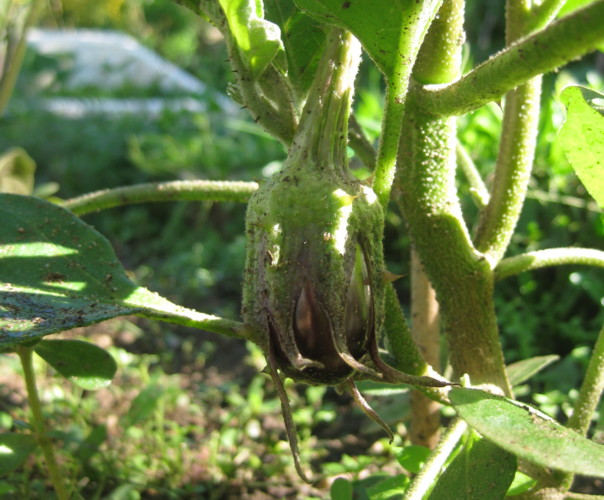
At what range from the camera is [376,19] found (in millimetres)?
510

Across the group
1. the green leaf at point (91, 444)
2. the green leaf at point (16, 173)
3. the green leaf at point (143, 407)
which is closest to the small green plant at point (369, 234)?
the green leaf at point (91, 444)

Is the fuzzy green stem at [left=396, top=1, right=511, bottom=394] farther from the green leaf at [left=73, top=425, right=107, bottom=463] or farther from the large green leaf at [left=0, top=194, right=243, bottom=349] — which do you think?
the green leaf at [left=73, top=425, right=107, bottom=463]

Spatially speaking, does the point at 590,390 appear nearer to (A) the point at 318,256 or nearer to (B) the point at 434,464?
(B) the point at 434,464

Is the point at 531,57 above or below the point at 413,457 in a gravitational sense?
above

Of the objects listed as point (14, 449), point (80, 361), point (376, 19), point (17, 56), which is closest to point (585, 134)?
point (376, 19)

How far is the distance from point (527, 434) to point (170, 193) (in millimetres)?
462

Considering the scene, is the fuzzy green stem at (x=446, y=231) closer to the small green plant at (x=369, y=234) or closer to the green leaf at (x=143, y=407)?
the small green plant at (x=369, y=234)

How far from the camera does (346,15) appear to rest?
51 centimetres

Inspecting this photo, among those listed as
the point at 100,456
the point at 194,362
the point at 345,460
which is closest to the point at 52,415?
the point at 100,456

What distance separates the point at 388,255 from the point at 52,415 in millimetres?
1092

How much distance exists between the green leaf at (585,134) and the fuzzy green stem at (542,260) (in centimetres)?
9

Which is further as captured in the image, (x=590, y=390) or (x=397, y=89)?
(x=590, y=390)

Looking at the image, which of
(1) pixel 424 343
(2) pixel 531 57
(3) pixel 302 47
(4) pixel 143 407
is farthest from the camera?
(4) pixel 143 407

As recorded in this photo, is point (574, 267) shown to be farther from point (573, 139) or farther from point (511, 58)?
point (511, 58)
